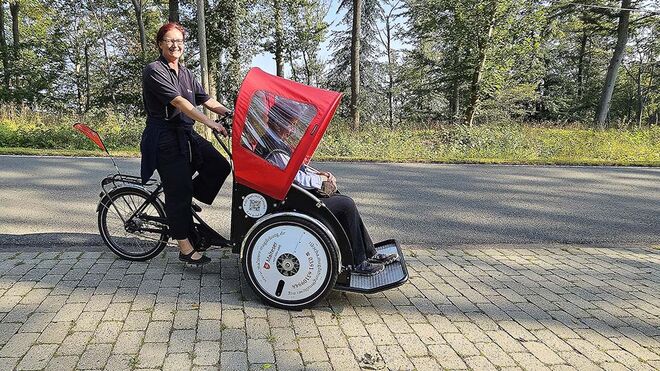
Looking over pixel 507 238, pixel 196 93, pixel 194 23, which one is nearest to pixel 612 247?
pixel 507 238

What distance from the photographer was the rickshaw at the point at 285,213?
123 inches

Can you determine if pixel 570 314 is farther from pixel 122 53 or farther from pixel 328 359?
pixel 122 53

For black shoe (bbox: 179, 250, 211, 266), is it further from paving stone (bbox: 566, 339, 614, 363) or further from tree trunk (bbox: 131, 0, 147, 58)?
tree trunk (bbox: 131, 0, 147, 58)

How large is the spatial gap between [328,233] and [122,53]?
109 feet

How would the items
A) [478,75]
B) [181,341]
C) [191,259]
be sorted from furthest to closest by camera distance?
[478,75] → [191,259] → [181,341]

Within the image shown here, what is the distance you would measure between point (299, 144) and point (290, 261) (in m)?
0.85

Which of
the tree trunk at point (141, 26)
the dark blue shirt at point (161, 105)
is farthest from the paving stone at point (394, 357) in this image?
the tree trunk at point (141, 26)

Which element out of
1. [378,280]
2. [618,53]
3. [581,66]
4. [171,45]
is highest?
[581,66]

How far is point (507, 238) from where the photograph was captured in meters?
5.45

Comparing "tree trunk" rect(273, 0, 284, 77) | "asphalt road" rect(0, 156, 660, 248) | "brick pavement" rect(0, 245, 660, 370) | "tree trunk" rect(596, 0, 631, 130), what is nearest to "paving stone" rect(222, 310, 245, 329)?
"brick pavement" rect(0, 245, 660, 370)

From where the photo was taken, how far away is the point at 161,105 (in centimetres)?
346

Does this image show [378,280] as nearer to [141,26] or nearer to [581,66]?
[141,26]

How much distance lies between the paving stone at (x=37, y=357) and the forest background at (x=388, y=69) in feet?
30.9

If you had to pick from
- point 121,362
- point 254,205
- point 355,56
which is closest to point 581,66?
point 355,56
